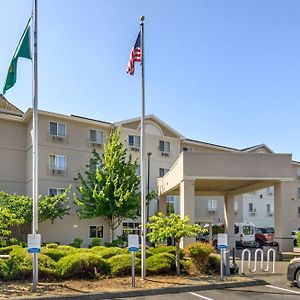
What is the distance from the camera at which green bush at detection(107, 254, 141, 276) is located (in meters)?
15.0

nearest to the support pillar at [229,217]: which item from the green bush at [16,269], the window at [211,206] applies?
the window at [211,206]

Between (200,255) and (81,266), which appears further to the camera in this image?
(200,255)

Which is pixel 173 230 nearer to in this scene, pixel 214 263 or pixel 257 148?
pixel 214 263

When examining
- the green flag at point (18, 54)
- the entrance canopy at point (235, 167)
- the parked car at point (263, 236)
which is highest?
the green flag at point (18, 54)

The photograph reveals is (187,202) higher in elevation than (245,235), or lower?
higher

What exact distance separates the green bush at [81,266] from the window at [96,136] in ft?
80.5

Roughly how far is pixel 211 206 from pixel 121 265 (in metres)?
35.8

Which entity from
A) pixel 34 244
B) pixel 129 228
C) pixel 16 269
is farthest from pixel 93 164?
pixel 34 244

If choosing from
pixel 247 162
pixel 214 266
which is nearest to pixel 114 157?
pixel 247 162

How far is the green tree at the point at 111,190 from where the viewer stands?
3409 centimetres

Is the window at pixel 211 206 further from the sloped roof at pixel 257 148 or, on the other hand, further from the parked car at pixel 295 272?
the parked car at pixel 295 272

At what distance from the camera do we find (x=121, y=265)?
15.1 m

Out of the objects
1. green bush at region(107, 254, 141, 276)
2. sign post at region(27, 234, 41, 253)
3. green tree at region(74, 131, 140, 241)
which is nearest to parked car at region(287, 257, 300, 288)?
green bush at region(107, 254, 141, 276)

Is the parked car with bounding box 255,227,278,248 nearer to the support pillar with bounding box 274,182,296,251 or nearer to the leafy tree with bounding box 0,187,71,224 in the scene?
the support pillar with bounding box 274,182,296,251
